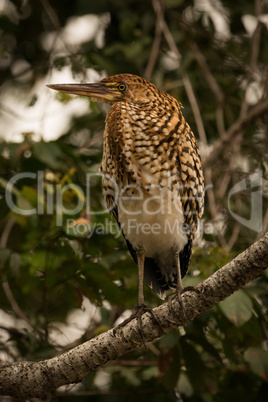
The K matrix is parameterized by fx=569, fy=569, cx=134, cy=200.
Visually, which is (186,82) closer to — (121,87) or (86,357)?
(121,87)

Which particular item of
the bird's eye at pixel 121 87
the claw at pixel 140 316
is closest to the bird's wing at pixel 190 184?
the bird's eye at pixel 121 87

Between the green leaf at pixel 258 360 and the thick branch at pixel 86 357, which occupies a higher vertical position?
the thick branch at pixel 86 357

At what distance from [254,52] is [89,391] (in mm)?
2858

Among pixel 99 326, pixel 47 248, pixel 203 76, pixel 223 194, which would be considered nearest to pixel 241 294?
pixel 47 248

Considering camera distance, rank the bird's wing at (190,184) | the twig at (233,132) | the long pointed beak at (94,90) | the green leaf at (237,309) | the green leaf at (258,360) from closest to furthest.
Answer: the green leaf at (237,309), the green leaf at (258,360), the bird's wing at (190,184), the long pointed beak at (94,90), the twig at (233,132)

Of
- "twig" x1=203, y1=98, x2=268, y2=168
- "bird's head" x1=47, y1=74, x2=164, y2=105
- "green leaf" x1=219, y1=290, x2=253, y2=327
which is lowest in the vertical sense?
"twig" x1=203, y1=98, x2=268, y2=168

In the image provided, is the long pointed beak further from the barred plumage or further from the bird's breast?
the bird's breast

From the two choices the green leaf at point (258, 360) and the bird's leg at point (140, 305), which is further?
the green leaf at point (258, 360)

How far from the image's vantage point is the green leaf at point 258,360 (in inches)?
118

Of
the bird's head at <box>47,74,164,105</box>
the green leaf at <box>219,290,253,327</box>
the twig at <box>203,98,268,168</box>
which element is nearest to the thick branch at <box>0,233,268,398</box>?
the green leaf at <box>219,290,253,327</box>

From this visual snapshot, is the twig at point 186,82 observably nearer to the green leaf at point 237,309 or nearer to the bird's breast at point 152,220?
the bird's breast at point 152,220

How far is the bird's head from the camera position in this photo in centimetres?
334

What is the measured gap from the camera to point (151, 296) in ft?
11.7

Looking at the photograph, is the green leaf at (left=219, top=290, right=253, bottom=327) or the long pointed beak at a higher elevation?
the long pointed beak
